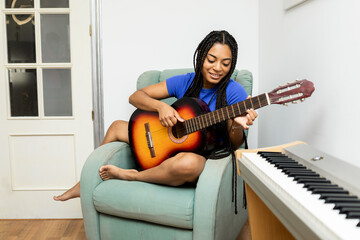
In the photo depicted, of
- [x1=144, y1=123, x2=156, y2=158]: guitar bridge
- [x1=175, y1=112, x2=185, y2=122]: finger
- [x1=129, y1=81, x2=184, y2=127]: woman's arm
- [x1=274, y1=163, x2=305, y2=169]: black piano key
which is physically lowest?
[x1=144, y1=123, x2=156, y2=158]: guitar bridge

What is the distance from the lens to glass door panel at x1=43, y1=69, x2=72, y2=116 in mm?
2480

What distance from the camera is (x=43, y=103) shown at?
249 centimetres

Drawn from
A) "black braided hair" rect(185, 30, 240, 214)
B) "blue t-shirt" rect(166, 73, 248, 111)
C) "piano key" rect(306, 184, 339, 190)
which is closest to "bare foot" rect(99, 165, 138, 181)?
"black braided hair" rect(185, 30, 240, 214)

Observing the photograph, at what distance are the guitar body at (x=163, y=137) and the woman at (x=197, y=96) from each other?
0.05 meters

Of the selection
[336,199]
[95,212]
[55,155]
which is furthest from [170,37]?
[336,199]

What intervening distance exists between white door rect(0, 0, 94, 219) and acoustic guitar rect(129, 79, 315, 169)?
827 millimetres

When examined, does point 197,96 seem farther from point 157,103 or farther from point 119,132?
point 119,132

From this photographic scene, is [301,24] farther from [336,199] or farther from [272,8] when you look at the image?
[336,199]

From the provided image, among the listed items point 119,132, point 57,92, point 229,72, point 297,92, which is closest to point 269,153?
point 297,92

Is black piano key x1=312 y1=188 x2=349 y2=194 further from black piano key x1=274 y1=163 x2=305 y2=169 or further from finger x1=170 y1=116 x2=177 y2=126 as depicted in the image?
finger x1=170 y1=116 x2=177 y2=126

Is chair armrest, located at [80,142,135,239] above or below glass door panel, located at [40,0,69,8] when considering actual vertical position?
below

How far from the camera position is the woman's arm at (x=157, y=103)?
1652 millimetres

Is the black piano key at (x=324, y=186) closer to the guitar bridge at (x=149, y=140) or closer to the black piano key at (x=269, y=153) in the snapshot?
the black piano key at (x=269, y=153)

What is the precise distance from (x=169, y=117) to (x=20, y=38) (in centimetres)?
147
